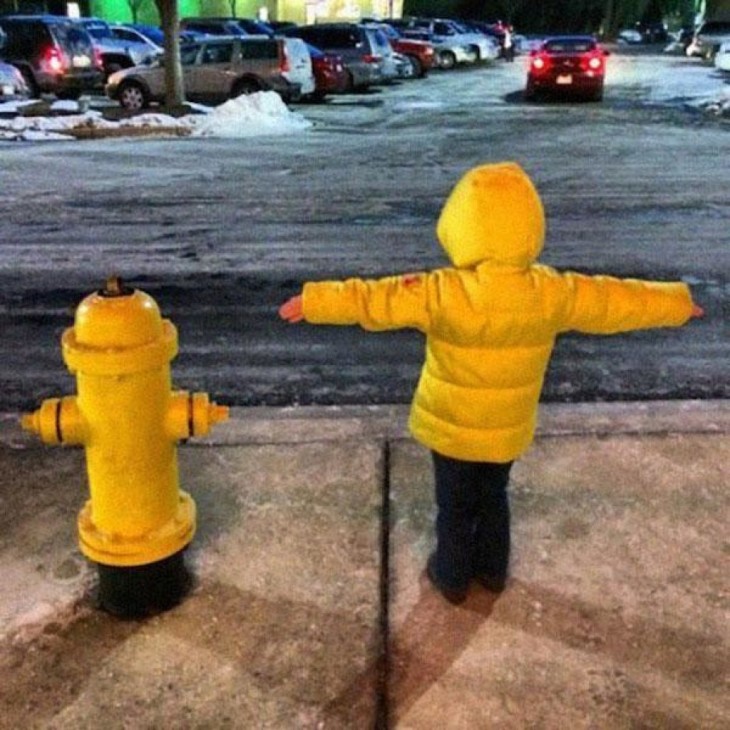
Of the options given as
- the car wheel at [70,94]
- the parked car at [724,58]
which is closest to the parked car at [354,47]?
the car wheel at [70,94]

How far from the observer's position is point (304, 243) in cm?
891

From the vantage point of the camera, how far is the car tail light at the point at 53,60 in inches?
884

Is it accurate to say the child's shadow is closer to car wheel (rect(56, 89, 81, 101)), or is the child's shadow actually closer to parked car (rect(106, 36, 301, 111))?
parked car (rect(106, 36, 301, 111))

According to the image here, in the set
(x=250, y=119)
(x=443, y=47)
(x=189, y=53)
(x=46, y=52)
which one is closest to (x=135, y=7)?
(x=443, y=47)

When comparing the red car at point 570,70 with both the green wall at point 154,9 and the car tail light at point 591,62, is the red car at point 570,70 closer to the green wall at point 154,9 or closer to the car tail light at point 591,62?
the car tail light at point 591,62

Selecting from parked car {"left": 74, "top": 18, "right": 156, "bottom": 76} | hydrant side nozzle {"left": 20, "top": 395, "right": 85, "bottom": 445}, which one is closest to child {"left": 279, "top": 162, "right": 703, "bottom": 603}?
hydrant side nozzle {"left": 20, "top": 395, "right": 85, "bottom": 445}

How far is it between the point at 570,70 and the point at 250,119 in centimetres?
999

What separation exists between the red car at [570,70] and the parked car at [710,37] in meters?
18.8

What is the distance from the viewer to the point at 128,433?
2951 millimetres

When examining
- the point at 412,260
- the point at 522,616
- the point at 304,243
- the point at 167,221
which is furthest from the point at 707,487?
the point at 167,221

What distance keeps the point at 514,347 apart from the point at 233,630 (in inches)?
48.9

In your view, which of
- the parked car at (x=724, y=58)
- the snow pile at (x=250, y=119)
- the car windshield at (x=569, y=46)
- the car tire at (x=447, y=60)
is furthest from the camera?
the car tire at (x=447, y=60)

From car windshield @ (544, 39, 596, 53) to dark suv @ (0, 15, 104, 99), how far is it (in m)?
11.8

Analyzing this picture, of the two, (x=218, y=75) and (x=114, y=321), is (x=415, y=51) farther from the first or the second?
(x=114, y=321)
